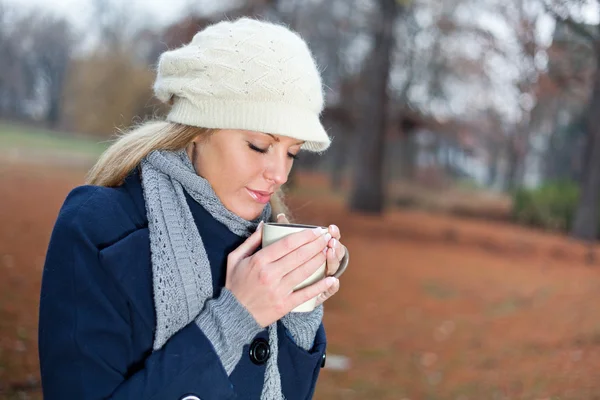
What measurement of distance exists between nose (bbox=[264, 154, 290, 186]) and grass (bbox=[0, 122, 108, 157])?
22.0ft

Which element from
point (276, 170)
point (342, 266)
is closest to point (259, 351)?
point (342, 266)

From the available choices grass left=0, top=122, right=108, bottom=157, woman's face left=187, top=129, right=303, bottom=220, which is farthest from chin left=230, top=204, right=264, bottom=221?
grass left=0, top=122, right=108, bottom=157

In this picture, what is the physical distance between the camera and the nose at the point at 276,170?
1.36m

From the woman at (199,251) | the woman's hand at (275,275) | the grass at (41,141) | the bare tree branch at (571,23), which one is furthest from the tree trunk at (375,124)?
the woman's hand at (275,275)

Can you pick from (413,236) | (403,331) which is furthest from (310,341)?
(413,236)

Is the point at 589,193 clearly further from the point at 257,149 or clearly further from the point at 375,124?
the point at 257,149

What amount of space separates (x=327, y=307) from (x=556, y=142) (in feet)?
44.5

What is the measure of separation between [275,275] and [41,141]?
14060 mm

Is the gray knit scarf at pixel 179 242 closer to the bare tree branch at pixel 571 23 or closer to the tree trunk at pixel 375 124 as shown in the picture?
the bare tree branch at pixel 571 23

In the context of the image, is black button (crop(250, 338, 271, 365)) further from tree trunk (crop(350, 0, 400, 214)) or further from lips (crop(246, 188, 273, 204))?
tree trunk (crop(350, 0, 400, 214))

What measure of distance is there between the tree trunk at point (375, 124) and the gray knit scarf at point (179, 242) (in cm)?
1018

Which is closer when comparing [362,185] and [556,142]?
[362,185]

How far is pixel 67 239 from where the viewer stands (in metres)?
1.19

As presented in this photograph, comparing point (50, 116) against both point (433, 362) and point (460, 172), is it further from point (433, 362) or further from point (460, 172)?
A: point (460, 172)
